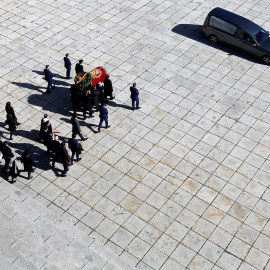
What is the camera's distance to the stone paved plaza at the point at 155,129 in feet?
44.3

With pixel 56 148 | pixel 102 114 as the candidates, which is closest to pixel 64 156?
pixel 56 148

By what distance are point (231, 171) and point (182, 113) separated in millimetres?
3608

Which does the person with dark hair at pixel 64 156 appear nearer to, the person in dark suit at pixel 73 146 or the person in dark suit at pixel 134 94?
the person in dark suit at pixel 73 146

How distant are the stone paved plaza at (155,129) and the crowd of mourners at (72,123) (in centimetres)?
43

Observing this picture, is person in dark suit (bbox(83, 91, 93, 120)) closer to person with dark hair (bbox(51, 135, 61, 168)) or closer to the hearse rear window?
person with dark hair (bbox(51, 135, 61, 168))

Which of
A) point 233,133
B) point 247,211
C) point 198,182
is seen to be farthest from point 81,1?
point 247,211

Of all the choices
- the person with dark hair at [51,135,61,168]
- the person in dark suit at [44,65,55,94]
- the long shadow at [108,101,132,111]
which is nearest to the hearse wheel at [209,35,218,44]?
the long shadow at [108,101,132,111]

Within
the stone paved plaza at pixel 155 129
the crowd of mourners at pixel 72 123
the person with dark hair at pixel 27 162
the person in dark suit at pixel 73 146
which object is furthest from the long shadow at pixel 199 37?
the person with dark hair at pixel 27 162

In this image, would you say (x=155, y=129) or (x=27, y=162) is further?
(x=155, y=129)

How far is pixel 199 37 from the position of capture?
2242 centimetres

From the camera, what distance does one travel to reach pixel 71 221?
13.8 m

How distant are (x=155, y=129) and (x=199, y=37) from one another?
7.78m

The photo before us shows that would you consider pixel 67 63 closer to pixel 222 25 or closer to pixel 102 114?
pixel 102 114

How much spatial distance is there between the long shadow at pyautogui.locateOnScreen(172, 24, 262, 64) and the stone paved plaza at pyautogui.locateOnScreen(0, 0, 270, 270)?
93mm
